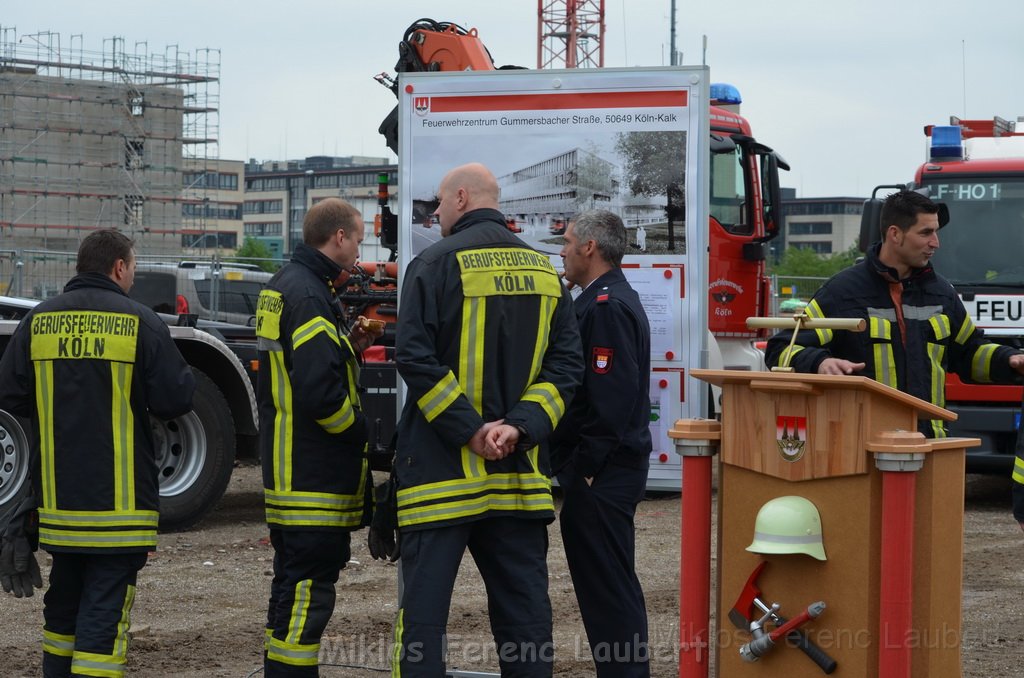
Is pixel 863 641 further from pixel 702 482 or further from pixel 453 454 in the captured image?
pixel 453 454

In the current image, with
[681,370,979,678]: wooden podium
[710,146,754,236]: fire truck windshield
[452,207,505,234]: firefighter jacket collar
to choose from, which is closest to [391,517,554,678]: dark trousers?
[681,370,979,678]: wooden podium

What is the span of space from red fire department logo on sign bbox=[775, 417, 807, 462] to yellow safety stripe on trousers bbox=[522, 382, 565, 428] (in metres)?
0.80

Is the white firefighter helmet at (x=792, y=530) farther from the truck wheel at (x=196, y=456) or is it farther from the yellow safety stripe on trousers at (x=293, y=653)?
the truck wheel at (x=196, y=456)

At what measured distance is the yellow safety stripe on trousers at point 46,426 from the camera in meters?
5.02

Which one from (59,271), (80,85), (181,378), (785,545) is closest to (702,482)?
(785,545)

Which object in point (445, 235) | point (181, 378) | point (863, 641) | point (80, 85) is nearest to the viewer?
point (863, 641)

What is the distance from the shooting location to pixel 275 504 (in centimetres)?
496

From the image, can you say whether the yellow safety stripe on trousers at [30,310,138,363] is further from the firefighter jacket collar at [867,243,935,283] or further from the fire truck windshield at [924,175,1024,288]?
the fire truck windshield at [924,175,1024,288]

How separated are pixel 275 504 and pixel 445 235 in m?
1.19

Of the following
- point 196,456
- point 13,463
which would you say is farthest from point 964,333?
point 13,463

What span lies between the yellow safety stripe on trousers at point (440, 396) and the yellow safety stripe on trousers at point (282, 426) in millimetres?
833

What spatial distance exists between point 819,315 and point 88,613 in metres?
2.88

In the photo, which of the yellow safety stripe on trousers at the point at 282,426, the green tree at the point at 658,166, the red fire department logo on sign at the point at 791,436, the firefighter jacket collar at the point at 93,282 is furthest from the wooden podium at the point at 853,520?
the firefighter jacket collar at the point at 93,282

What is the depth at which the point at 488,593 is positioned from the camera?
4434 millimetres
